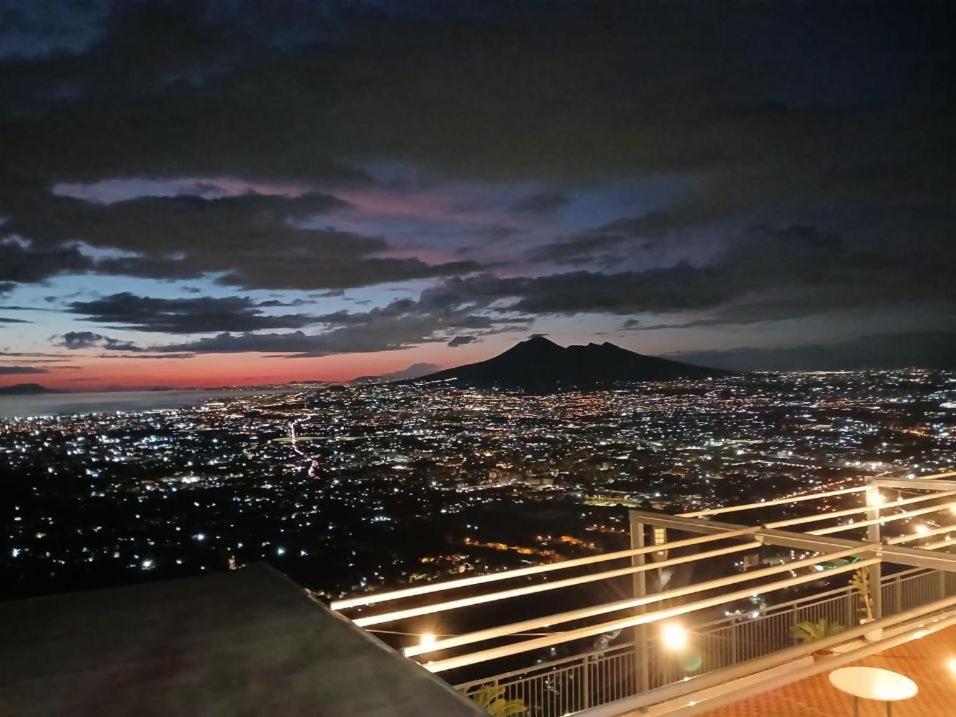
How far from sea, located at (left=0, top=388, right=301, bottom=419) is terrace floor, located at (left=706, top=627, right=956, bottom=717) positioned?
55.7m

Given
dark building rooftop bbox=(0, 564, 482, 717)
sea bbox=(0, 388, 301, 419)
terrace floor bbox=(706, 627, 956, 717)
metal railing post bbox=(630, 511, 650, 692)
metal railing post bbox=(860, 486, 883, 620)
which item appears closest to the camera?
dark building rooftop bbox=(0, 564, 482, 717)

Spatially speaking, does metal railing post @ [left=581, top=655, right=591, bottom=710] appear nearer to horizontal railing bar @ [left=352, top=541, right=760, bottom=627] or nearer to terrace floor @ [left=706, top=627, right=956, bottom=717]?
terrace floor @ [left=706, top=627, right=956, bottom=717]

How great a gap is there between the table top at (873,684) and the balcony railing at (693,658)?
1.30 metres

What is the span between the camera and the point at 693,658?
251 inches

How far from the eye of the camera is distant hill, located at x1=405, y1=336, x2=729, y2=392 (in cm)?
6712

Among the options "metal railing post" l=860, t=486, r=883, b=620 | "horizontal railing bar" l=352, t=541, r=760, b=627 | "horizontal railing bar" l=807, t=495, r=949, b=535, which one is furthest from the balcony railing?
"horizontal railing bar" l=352, t=541, r=760, b=627

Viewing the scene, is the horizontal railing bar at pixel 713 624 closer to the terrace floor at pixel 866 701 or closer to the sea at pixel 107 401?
the terrace floor at pixel 866 701

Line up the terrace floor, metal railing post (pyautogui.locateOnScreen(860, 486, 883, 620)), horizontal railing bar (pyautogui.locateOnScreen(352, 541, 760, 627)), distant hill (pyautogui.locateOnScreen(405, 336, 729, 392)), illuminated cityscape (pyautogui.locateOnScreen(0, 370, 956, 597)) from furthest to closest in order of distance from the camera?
distant hill (pyautogui.locateOnScreen(405, 336, 729, 392)) < illuminated cityscape (pyautogui.locateOnScreen(0, 370, 956, 597)) < metal railing post (pyautogui.locateOnScreen(860, 486, 883, 620)) < the terrace floor < horizontal railing bar (pyautogui.locateOnScreen(352, 541, 760, 627))

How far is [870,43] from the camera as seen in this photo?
47.0 feet

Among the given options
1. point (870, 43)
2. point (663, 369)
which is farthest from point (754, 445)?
point (663, 369)

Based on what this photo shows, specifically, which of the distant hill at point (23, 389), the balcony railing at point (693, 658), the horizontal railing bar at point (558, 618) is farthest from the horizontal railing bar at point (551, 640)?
the distant hill at point (23, 389)

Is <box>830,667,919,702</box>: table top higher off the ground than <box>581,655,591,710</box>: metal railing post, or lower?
higher

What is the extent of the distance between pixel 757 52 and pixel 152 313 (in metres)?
48.9

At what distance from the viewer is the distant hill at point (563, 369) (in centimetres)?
6712
